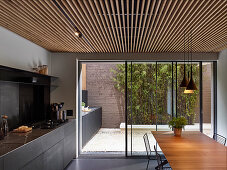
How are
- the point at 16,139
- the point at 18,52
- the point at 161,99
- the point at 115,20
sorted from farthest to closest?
the point at 161,99, the point at 18,52, the point at 16,139, the point at 115,20

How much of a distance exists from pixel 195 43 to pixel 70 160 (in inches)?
137

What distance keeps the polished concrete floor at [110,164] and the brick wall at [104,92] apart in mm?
3865

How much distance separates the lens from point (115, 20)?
9.02ft

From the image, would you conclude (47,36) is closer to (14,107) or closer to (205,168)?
(14,107)

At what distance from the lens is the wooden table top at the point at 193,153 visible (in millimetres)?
2291

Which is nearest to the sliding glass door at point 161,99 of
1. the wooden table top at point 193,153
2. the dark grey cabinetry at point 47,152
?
the dark grey cabinetry at point 47,152

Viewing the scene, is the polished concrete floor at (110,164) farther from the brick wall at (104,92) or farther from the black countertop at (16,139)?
the brick wall at (104,92)

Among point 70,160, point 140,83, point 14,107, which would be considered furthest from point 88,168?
point 140,83

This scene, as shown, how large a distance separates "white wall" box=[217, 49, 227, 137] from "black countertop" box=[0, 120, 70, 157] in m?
3.74

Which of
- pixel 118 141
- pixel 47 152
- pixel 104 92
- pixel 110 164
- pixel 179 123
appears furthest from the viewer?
pixel 104 92

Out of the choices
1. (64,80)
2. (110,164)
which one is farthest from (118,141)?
(64,80)

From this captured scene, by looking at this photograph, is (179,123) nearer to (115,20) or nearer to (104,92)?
(115,20)

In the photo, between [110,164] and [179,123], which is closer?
[179,123]

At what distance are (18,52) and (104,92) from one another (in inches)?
213
